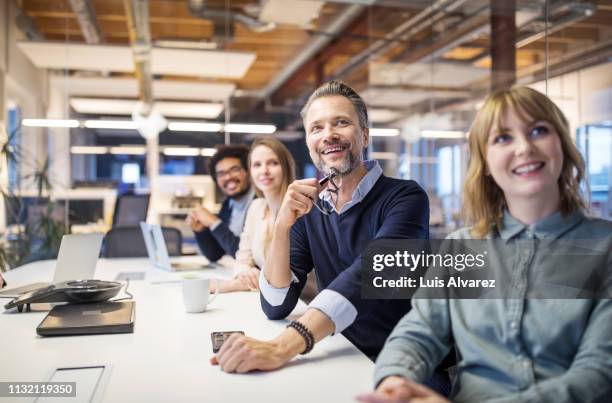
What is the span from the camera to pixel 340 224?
5.95 feet

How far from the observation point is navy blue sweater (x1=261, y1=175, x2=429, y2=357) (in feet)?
5.33

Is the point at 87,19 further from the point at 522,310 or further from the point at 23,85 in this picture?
the point at 522,310

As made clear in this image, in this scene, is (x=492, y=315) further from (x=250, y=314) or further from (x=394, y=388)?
(x=250, y=314)

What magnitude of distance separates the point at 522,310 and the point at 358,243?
2.54 feet

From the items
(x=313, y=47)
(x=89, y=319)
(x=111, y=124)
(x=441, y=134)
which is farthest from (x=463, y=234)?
(x=313, y=47)

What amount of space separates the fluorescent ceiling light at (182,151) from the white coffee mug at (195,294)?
20.1ft

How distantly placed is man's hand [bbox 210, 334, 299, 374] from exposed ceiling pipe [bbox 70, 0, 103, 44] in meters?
5.86

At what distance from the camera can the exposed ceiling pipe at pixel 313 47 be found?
7.33m

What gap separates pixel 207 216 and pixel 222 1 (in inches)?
171

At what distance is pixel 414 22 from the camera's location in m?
6.75

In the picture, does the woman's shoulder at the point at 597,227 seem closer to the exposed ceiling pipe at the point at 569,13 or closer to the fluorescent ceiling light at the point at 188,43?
the exposed ceiling pipe at the point at 569,13

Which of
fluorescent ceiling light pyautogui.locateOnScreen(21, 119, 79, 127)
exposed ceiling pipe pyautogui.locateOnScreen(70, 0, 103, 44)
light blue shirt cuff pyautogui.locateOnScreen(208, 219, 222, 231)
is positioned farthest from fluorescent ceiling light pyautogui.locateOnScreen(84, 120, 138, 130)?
light blue shirt cuff pyautogui.locateOnScreen(208, 219, 222, 231)

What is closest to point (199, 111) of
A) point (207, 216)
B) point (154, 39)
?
point (154, 39)

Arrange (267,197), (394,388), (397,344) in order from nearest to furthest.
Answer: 1. (394,388)
2. (397,344)
3. (267,197)
